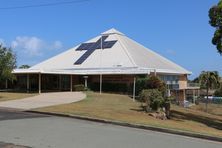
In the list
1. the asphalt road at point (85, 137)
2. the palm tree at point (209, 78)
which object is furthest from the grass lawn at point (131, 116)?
the palm tree at point (209, 78)

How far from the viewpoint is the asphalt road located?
1136 centimetres

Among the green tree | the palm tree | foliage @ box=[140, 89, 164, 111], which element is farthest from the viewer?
the palm tree

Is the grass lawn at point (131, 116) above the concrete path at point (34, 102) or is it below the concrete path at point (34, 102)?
below

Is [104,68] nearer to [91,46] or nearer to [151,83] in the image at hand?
[91,46]

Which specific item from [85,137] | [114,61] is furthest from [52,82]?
[85,137]

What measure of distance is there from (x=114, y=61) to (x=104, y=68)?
6.28ft

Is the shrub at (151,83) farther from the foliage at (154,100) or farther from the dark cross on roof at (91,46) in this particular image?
the dark cross on roof at (91,46)

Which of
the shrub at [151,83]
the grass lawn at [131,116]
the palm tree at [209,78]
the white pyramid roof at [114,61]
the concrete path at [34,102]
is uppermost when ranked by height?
the white pyramid roof at [114,61]

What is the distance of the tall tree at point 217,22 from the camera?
81.0 feet

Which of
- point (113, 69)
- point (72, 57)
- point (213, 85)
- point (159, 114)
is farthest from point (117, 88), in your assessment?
point (159, 114)

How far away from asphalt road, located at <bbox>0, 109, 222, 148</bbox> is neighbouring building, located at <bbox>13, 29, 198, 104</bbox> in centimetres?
2748

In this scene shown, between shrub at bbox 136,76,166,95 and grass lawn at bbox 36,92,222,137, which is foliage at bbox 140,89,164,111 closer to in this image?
grass lawn at bbox 36,92,222,137

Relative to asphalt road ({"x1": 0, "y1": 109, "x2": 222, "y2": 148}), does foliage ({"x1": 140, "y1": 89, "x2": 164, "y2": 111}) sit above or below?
above

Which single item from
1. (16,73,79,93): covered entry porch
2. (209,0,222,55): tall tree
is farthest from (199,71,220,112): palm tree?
(209,0,222,55): tall tree
